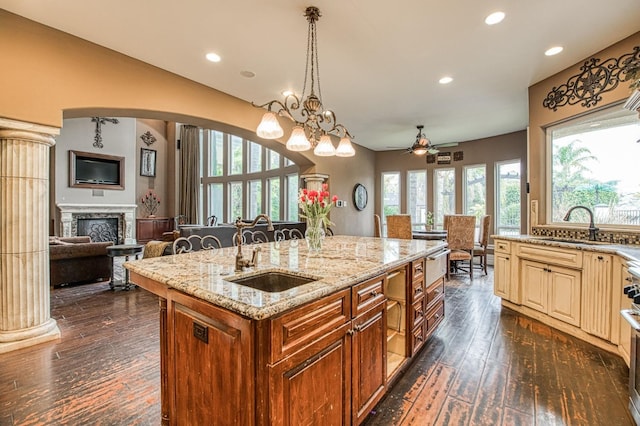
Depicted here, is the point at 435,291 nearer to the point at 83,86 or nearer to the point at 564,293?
the point at 564,293

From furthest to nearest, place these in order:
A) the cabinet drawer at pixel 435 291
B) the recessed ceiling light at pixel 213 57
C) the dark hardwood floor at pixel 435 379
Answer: the recessed ceiling light at pixel 213 57 → the cabinet drawer at pixel 435 291 → the dark hardwood floor at pixel 435 379

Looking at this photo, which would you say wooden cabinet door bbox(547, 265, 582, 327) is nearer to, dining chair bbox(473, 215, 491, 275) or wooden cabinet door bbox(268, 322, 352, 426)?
dining chair bbox(473, 215, 491, 275)

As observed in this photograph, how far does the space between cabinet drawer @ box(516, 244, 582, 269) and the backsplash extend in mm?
504

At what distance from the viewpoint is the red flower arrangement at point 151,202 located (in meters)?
10.5

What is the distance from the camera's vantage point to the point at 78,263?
4.63m

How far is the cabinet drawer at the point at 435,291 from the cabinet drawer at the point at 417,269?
26 cm

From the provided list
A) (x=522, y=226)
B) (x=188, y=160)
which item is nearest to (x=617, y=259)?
(x=522, y=226)

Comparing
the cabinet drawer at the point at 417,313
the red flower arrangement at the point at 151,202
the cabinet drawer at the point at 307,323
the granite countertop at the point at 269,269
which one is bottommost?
the cabinet drawer at the point at 417,313

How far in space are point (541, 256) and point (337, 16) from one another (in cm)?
309

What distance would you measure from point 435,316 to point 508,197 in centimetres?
475

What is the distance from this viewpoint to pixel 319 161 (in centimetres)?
567

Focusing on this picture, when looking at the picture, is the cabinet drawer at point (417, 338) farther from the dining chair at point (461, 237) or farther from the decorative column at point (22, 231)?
the decorative column at point (22, 231)

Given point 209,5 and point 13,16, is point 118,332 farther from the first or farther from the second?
point 209,5

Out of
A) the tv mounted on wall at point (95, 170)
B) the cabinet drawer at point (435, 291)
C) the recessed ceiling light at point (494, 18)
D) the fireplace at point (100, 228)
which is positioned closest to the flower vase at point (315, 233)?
the cabinet drawer at point (435, 291)
